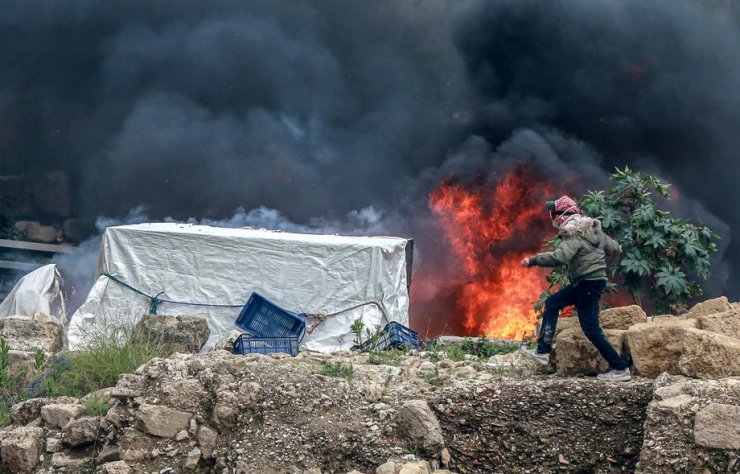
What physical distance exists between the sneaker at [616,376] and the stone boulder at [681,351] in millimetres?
98

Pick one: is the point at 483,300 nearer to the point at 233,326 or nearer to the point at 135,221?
the point at 233,326

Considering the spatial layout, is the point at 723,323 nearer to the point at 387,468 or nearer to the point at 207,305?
the point at 387,468

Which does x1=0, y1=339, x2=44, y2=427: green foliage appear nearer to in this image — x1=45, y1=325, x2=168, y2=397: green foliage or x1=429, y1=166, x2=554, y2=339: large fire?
x1=45, y1=325, x2=168, y2=397: green foliage

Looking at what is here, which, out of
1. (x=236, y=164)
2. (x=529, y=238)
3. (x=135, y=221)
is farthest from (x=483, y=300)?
(x=135, y=221)

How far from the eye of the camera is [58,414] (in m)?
5.51

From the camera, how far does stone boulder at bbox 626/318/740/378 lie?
17.1ft

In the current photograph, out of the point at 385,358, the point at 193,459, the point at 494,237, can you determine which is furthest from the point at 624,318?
the point at 494,237

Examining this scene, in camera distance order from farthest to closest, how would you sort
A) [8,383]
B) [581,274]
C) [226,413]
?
[8,383] → [581,274] → [226,413]

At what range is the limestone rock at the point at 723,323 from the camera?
5887 mm

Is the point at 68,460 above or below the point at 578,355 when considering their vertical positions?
below

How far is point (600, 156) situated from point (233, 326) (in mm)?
8154

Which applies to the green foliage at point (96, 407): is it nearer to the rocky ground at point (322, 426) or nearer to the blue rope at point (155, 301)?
the rocky ground at point (322, 426)

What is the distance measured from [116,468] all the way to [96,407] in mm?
750

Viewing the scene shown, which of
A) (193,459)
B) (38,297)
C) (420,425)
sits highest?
(38,297)
